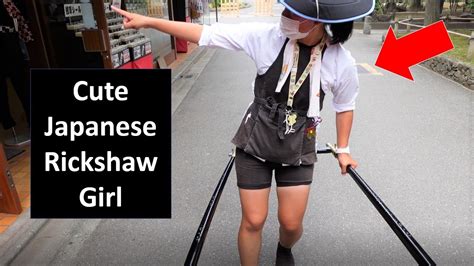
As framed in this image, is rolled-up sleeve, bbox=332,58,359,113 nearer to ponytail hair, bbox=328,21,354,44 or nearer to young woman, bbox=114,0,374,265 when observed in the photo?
young woman, bbox=114,0,374,265

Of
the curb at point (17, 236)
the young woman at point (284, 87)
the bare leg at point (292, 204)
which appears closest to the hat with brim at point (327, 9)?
the young woman at point (284, 87)

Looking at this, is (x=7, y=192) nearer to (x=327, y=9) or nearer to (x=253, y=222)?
(x=253, y=222)

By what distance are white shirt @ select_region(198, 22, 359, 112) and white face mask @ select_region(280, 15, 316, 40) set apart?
41 mm

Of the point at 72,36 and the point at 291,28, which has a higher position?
the point at 291,28

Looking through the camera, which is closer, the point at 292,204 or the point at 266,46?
the point at 266,46

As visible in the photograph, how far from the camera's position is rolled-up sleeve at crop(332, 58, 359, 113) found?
5.73 feet

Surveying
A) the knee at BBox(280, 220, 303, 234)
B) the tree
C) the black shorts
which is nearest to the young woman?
the black shorts

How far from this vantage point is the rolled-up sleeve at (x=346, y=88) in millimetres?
1746

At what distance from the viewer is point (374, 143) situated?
4.37 m

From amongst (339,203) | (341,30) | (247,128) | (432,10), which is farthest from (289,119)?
(432,10)

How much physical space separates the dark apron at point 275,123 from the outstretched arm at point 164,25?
0.37 meters

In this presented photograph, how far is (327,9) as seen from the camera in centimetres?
152

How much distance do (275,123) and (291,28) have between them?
44 cm

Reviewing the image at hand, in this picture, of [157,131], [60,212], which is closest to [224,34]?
[157,131]
